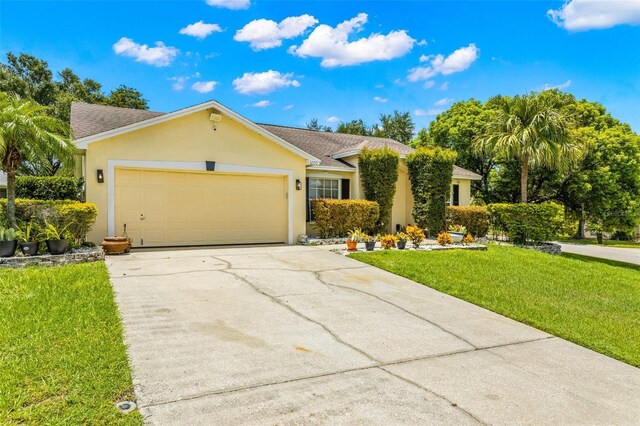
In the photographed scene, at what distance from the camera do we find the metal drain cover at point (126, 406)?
3.08m

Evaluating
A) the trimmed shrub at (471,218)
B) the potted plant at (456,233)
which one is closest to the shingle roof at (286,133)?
the trimmed shrub at (471,218)

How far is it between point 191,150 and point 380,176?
6.69 metres

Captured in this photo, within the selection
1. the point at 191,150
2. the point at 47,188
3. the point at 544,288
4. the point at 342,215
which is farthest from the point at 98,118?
the point at 544,288

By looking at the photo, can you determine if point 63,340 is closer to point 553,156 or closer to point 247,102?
point 553,156

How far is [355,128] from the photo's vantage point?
45.9m

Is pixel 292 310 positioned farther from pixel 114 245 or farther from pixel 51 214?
pixel 51 214

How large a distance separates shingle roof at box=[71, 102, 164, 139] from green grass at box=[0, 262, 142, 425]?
6616 millimetres

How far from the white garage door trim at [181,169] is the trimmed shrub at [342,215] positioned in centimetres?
106

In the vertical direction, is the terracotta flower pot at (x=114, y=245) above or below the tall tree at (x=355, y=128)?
below

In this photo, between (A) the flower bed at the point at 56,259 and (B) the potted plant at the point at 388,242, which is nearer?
(A) the flower bed at the point at 56,259

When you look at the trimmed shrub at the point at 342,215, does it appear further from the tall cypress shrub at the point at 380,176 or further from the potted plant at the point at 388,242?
the potted plant at the point at 388,242

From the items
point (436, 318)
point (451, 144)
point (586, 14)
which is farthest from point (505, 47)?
point (436, 318)

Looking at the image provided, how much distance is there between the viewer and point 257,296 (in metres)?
6.72

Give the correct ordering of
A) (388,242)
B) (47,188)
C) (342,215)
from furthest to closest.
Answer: (342,215) < (388,242) < (47,188)
